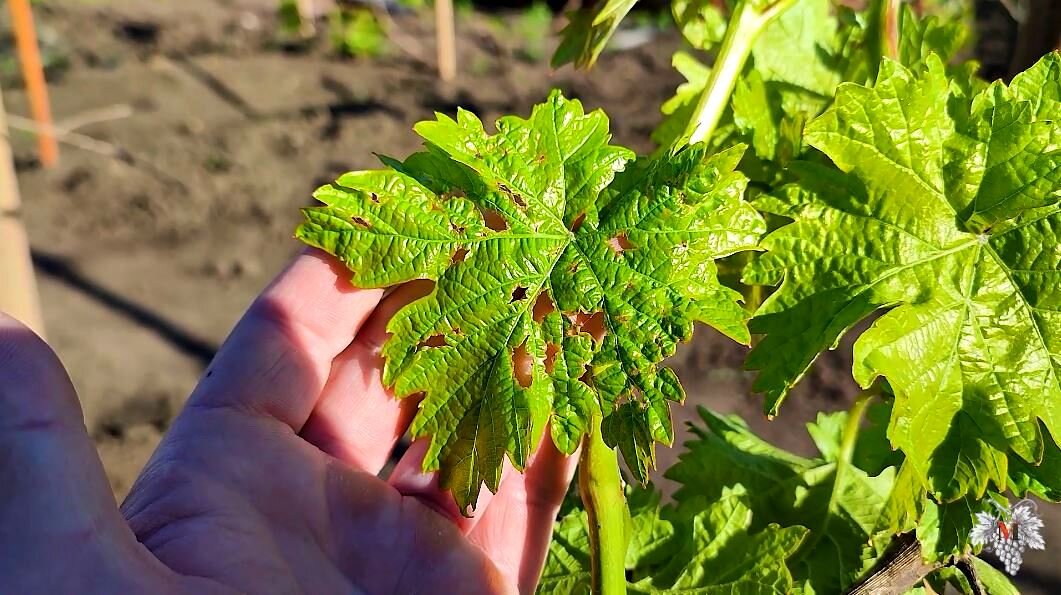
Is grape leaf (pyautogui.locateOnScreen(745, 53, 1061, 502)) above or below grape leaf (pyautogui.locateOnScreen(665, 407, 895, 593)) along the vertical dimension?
above

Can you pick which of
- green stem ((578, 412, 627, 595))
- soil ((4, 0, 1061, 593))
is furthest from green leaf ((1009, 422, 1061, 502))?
soil ((4, 0, 1061, 593))

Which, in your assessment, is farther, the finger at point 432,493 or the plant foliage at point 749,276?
the finger at point 432,493

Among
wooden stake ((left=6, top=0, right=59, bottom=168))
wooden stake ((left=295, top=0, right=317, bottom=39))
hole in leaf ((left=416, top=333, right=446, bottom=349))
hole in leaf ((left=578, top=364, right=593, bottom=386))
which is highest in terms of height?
wooden stake ((left=295, top=0, right=317, bottom=39))

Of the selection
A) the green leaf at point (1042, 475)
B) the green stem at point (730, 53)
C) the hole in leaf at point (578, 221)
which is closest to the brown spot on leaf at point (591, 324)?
the hole in leaf at point (578, 221)

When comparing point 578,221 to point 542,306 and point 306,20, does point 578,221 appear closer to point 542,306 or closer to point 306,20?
point 542,306

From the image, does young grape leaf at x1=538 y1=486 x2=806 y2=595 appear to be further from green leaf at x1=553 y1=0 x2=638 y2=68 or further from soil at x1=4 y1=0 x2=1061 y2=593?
soil at x1=4 y1=0 x2=1061 y2=593

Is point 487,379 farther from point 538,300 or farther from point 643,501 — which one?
point 643,501

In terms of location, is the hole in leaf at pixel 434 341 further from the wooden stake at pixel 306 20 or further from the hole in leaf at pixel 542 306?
the wooden stake at pixel 306 20
